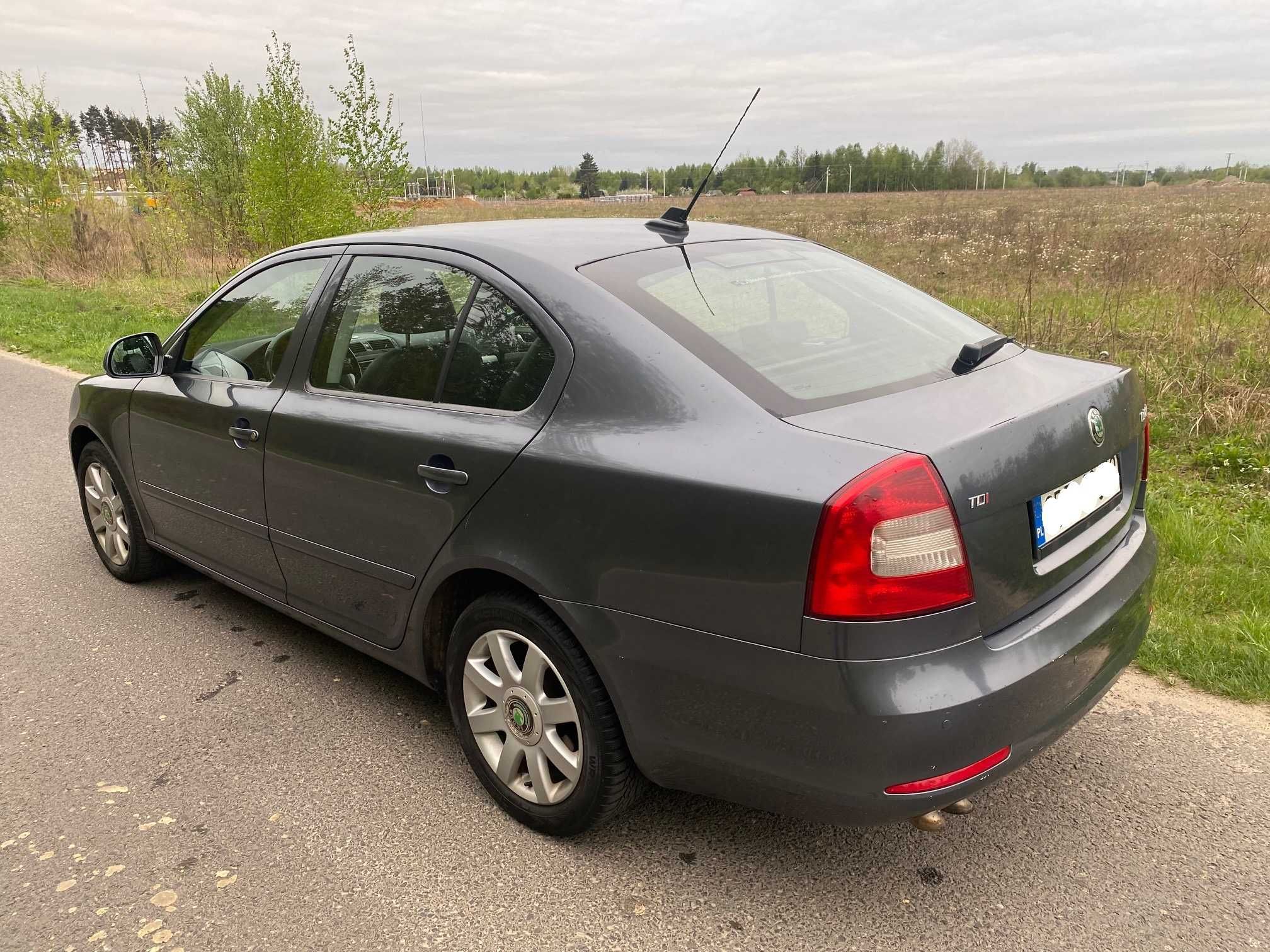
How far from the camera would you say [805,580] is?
1934 millimetres

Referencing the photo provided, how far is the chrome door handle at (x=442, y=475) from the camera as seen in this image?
259 cm

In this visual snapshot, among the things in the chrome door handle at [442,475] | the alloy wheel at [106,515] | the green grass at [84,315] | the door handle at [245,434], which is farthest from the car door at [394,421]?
the green grass at [84,315]

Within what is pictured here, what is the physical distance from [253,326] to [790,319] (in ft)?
7.25

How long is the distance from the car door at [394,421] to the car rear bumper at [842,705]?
23.1 inches

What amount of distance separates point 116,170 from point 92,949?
27.1 metres

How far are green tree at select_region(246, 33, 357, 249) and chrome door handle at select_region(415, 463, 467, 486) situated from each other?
11162 millimetres

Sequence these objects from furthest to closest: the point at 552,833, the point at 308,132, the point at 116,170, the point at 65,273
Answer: the point at 116,170 < the point at 65,273 < the point at 308,132 < the point at 552,833

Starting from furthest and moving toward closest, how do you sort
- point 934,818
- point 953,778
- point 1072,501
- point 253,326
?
1. point 253,326
2. point 1072,501
3. point 934,818
4. point 953,778

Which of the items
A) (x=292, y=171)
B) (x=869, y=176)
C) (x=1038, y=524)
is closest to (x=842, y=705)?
(x=1038, y=524)

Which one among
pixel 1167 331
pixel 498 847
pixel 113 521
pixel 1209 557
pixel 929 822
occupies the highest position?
pixel 1167 331

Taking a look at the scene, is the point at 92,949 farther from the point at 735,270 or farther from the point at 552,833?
the point at 735,270

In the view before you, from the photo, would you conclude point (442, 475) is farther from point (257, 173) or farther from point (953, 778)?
point (257, 173)

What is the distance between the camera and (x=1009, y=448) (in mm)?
2104

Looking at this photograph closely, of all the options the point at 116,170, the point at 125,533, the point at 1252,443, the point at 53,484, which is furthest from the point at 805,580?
the point at 116,170
